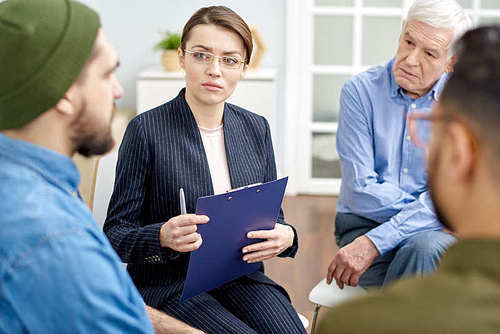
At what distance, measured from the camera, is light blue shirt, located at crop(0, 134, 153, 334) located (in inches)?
41.2

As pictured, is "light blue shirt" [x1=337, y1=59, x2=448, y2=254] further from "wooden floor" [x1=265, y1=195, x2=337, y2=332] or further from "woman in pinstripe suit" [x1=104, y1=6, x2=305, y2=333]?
"wooden floor" [x1=265, y1=195, x2=337, y2=332]

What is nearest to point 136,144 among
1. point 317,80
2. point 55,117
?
point 55,117

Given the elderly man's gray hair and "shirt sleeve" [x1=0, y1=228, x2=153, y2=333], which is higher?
the elderly man's gray hair

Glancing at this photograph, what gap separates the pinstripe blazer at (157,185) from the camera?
1.77 metres

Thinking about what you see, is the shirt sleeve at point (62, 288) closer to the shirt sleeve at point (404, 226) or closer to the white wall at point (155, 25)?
the shirt sleeve at point (404, 226)

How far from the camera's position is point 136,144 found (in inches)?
71.8

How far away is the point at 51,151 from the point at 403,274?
120cm

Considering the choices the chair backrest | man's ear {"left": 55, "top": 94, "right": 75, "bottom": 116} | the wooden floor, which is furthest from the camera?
the wooden floor

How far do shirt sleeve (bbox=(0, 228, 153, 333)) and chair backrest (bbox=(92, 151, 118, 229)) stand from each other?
3.08ft

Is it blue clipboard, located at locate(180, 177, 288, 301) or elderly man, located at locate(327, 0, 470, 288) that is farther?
elderly man, located at locate(327, 0, 470, 288)

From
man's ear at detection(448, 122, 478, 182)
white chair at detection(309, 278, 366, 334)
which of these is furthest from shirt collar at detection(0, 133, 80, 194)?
white chair at detection(309, 278, 366, 334)

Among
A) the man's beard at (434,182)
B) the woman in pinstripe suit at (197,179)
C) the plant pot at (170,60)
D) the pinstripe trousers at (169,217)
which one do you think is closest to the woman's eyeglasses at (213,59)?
the woman in pinstripe suit at (197,179)

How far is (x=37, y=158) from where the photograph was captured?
3.72ft

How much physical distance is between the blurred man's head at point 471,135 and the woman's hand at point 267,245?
3.11ft
